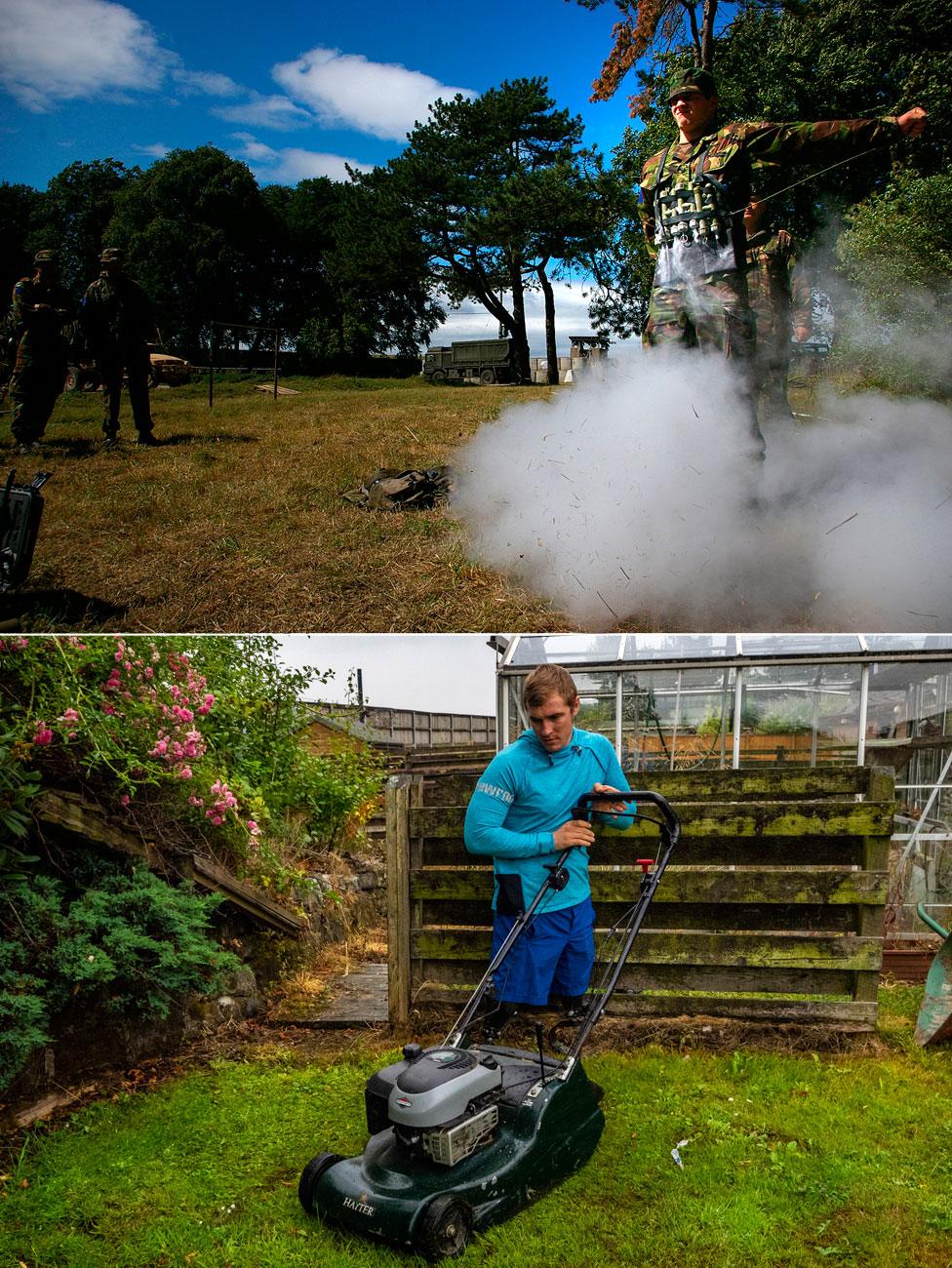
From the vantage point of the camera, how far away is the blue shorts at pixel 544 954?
13.4 feet

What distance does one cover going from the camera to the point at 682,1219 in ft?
11.1

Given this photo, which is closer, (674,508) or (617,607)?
(674,508)

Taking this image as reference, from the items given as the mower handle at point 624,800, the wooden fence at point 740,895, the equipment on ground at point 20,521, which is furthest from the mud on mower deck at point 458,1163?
the equipment on ground at point 20,521

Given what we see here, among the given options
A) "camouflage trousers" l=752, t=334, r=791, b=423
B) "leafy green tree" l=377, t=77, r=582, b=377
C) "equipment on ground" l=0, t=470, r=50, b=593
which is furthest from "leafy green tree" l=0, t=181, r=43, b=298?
"camouflage trousers" l=752, t=334, r=791, b=423

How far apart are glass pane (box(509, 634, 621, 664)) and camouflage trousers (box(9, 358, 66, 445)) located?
6.58 feet

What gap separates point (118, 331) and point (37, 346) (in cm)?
30

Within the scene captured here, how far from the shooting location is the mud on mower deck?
10.3ft

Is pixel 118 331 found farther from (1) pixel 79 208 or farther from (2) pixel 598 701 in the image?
(2) pixel 598 701

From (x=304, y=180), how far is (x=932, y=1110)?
4.10 meters

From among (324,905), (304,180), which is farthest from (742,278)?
(324,905)

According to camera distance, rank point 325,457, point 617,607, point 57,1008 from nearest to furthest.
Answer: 1. point 617,607
2. point 325,457
3. point 57,1008

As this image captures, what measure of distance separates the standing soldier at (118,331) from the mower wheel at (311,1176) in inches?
99.2

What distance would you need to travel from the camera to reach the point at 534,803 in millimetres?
4098

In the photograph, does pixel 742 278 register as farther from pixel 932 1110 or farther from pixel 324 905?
pixel 324 905
